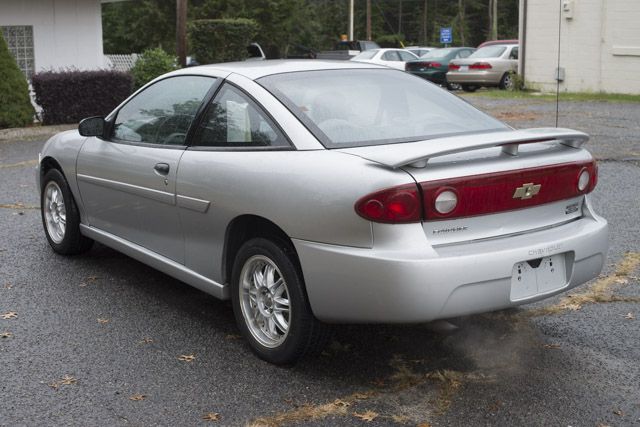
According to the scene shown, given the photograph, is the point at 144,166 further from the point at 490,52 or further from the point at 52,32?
the point at 490,52

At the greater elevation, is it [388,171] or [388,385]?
[388,171]

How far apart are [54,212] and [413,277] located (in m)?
3.96

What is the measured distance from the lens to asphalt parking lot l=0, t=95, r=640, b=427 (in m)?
3.97

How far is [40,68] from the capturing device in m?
20.7

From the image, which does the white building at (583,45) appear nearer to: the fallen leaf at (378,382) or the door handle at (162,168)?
the door handle at (162,168)

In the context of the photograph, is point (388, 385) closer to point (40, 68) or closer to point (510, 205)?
point (510, 205)

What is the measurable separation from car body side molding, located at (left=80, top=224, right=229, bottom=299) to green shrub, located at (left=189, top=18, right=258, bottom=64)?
1098 inches

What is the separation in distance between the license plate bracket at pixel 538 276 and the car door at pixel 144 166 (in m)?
1.99

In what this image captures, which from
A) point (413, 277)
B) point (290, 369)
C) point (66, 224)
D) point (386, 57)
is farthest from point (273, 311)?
point (386, 57)

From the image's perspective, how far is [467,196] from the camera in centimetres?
403

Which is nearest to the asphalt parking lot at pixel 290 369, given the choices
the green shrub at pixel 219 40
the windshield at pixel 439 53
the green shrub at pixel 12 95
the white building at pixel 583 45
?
the green shrub at pixel 12 95

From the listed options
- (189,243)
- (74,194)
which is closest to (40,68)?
(74,194)

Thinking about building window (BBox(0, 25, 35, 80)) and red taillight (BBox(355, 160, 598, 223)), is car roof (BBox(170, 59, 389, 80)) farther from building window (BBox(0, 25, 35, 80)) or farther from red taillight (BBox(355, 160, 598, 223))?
building window (BBox(0, 25, 35, 80))

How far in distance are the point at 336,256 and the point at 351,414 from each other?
0.71 metres
